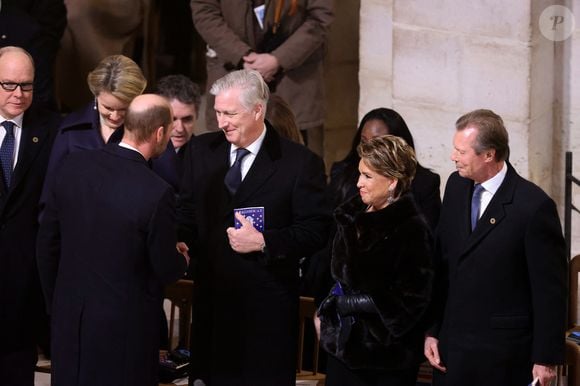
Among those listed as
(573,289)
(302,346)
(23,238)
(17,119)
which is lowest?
(302,346)

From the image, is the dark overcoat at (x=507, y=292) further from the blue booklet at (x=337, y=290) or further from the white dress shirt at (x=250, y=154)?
the white dress shirt at (x=250, y=154)

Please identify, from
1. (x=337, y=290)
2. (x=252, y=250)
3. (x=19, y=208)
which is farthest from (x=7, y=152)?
(x=337, y=290)

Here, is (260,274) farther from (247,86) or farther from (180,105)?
(180,105)

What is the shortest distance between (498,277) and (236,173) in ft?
3.95

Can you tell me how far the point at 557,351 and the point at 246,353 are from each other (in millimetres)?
1303

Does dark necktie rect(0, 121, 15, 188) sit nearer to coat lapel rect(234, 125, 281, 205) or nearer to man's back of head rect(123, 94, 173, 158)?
man's back of head rect(123, 94, 173, 158)

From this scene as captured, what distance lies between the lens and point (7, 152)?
5484 mm

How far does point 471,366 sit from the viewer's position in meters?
4.86

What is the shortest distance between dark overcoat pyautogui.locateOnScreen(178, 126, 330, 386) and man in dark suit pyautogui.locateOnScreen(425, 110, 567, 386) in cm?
62

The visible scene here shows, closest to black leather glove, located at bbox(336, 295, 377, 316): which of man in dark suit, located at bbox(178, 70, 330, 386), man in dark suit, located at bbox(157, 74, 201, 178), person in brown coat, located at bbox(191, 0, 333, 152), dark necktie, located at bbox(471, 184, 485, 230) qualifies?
man in dark suit, located at bbox(178, 70, 330, 386)

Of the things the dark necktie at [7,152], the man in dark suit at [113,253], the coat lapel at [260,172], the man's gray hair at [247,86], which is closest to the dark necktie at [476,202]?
the coat lapel at [260,172]

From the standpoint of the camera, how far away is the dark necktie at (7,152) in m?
5.47

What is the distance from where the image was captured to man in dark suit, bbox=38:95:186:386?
466 cm

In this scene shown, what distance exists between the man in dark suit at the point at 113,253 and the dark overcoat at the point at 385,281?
705 mm
